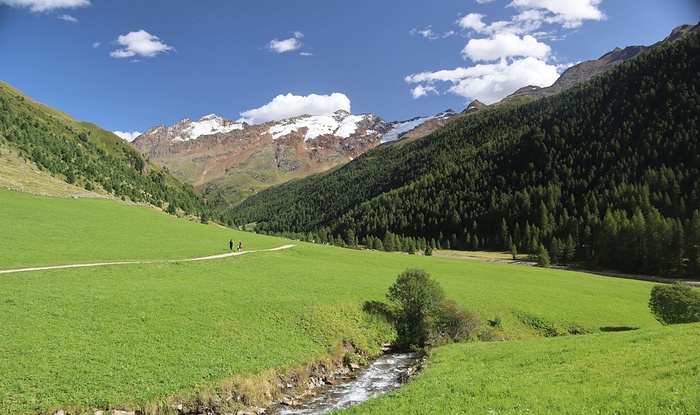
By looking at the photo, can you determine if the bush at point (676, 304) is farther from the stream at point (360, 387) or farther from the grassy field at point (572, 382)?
the stream at point (360, 387)

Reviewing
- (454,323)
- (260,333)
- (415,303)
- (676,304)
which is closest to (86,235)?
(260,333)

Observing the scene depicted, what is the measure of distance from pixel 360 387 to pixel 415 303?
55.4 ft

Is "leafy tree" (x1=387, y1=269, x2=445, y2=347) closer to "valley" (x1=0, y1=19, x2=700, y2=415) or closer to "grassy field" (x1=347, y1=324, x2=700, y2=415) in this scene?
"valley" (x1=0, y1=19, x2=700, y2=415)

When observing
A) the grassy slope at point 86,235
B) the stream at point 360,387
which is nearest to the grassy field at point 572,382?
the stream at point 360,387

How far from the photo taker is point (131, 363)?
2470 centimetres

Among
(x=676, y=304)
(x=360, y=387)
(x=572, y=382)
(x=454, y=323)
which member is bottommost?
(x=360, y=387)

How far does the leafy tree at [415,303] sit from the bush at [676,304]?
91.9 ft

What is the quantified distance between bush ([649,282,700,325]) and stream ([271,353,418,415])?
33778mm

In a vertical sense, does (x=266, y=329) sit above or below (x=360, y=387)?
above

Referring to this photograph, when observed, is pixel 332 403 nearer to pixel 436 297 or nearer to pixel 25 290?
pixel 436 297

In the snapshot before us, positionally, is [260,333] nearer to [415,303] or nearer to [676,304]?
[415,303]

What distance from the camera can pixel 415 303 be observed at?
43.8 metres

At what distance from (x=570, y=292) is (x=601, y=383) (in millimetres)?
53677

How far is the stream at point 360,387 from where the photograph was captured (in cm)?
2475
